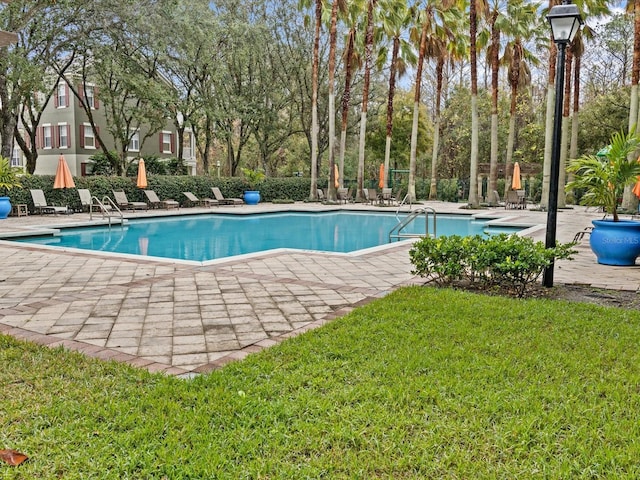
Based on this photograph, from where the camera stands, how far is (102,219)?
14305mm

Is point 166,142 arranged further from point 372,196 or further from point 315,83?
point 372,196

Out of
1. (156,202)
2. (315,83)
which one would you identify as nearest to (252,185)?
(315,83)

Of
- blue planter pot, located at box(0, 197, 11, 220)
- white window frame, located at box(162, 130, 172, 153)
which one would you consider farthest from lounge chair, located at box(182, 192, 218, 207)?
white window frame, located at box(162, 130, 172, 153)

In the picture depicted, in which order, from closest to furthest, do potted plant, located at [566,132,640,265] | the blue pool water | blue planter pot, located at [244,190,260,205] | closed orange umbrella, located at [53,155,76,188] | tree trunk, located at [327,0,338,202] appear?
potted plant, located at [566,132,640,265], the blue pool water, closed orange umbrella, located at [53,155,76,188], tree trunk, located at [327,0,338,202], blue planter pot, located at [244,190,260,205]

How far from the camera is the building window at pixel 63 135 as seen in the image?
28281mm

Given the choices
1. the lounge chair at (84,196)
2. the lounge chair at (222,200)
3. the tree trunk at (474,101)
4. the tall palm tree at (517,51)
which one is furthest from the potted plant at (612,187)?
the lounge chair at (222,200)

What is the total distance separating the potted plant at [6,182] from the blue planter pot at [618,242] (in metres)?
13.0

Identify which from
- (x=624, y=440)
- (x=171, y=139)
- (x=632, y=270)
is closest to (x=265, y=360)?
(x=624, y=440)

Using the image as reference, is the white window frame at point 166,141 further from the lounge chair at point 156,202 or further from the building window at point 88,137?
the lounge chair at point 156,202

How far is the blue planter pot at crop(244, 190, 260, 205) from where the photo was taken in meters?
22.1

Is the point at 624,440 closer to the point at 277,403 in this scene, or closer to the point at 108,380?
the point at 277,403

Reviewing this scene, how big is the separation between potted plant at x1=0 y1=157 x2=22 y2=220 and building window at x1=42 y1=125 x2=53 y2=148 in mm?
15952

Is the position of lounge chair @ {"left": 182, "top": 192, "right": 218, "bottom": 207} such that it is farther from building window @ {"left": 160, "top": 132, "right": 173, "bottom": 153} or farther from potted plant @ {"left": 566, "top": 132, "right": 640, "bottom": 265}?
potted plant @ {"left": 566, "top": 132, "right": 640, "bottom": 265}

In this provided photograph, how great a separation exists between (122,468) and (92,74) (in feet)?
72.0
